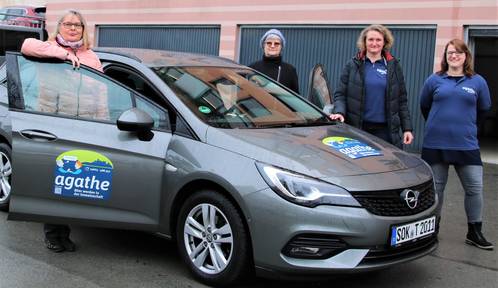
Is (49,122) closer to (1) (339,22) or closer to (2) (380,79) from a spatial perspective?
(2) (380,79)

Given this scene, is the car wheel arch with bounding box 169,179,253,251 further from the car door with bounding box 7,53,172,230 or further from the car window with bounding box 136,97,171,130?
the car window with bounding box 136,97,171,130

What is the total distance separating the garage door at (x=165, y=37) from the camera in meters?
14.1

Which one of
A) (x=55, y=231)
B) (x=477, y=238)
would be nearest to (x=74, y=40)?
(x=55, y=231)

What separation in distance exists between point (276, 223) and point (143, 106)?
1.38m

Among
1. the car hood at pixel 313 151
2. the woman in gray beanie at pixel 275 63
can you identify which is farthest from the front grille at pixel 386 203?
the woman in gray beanie at pixel 275 63

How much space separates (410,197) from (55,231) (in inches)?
101

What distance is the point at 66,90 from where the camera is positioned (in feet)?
14.1

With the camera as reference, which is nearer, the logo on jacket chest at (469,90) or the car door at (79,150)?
the car door at (79,150)

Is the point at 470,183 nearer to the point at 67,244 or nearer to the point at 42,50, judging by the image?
the point at 67,244

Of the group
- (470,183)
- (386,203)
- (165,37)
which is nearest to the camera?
(386,203)

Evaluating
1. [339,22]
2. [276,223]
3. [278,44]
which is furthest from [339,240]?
[339,22]

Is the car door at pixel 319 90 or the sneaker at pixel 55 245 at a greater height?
the car door at pixel 319 90

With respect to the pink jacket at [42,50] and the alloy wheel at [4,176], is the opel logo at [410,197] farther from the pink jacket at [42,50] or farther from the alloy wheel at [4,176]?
the alloy wheel at [4,176]

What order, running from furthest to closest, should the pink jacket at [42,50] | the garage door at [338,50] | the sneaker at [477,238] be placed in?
the garage door at [338,50]
the sneaker at [477,238]
the pink jacket at [42,50]
